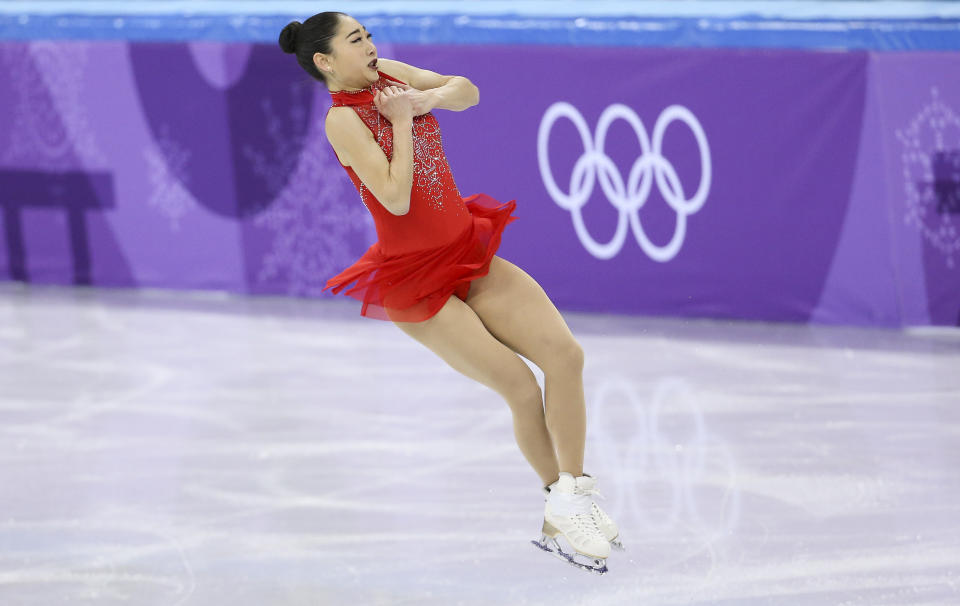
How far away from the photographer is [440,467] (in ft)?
16.3

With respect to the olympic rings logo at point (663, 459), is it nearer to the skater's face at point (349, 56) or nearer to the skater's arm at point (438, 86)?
the skater's arm at point (438, 86)

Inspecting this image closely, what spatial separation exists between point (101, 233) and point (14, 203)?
0.60 meters

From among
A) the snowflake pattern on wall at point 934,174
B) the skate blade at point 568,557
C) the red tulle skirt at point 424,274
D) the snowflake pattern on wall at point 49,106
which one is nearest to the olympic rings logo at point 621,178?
the snowflake pattern on wall at point 934,174

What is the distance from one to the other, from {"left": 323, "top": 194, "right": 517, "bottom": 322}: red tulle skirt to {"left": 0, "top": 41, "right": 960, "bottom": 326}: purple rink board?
3282 mm

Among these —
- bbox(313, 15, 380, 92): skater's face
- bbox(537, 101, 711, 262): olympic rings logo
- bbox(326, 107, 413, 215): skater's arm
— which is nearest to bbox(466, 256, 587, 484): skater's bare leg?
bbox(326, 107, 413, 215): skater's arm

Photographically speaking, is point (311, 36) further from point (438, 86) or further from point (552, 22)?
point (552, 22)

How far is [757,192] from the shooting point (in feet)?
21.9

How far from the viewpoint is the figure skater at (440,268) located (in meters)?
3.40

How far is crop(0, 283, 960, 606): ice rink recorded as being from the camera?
3965mm

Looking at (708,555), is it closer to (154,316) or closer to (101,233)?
(154,316)

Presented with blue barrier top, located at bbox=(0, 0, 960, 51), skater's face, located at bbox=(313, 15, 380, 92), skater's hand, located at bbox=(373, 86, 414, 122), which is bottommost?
blue barrier top, located at bbox=(0, 0, 960, 51)

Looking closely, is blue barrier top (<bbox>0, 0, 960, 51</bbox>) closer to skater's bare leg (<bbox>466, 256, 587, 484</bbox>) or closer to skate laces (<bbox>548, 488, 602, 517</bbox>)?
skater's bare leg (<bbox>466, 256, 587, 484</bbox>)

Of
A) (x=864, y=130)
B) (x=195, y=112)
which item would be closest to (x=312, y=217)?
(x=195, y=112)

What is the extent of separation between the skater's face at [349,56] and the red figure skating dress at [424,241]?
83mm
